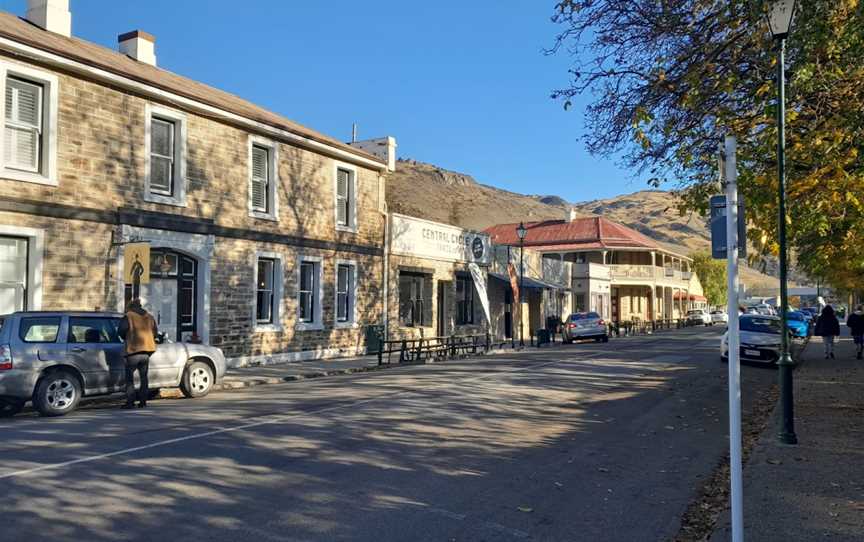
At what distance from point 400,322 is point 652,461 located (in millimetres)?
19073

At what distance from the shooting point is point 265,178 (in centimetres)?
2042

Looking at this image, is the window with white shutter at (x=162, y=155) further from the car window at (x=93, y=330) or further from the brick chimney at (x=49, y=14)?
the car window at (x=93, y=330)

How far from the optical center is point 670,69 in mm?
11016

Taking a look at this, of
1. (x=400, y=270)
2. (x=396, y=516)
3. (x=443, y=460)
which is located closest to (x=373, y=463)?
(x=443, y=460)

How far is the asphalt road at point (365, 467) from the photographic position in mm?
5391

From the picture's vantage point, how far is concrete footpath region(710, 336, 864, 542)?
534cm

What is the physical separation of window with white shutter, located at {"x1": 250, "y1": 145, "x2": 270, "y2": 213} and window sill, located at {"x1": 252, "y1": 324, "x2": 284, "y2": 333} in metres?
3.30

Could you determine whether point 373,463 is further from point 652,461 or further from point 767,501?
point 767,501

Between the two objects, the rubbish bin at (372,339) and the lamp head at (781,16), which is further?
the rubbish bin at (372,339)

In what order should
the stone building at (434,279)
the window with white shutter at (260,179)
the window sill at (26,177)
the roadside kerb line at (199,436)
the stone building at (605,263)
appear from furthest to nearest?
the stone building at (605,263)
the stone building at (434,279)
the window with white shutter at (260,179)
the window sill at (26,177)
the roadside kerb line at (199,436)

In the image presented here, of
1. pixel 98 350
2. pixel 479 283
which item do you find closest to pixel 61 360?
pixel 98 350

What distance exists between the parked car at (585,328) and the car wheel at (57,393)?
26041 millimetres

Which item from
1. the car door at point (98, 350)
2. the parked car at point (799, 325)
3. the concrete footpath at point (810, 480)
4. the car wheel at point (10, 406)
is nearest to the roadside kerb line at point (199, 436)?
the car door at point (98, 350)

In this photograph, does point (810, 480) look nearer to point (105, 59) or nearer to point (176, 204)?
point (176, 204)
